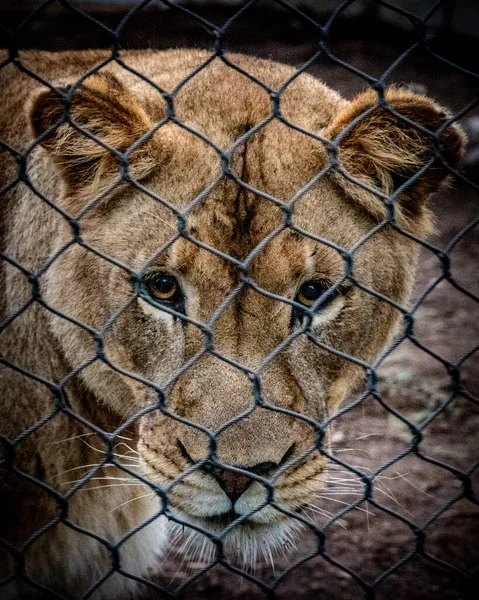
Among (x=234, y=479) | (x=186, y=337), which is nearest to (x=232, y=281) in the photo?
(x=186, y=337)

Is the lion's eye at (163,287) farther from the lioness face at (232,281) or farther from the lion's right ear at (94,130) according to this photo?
the lion's right ear at (94,130)

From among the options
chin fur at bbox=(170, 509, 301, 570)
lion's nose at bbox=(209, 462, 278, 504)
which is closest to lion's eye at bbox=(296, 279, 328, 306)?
lion's nose at bbox=(209, 462, 278, 504)

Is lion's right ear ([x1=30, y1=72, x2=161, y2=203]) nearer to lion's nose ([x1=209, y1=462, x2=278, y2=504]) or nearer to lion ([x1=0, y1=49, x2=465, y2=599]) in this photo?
lion ([x1=0, y1=49, x2=465, y2=599])

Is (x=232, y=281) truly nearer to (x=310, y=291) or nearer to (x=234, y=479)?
(x=310, y=291)

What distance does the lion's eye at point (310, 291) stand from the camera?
2477 millimetres

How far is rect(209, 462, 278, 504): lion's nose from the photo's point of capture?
215 cm

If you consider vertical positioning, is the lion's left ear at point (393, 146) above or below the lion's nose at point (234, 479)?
above

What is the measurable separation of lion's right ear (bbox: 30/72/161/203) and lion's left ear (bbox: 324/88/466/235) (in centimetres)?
63

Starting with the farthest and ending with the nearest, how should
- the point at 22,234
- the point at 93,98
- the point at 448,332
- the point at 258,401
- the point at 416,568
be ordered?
the point at 448,332
the point at 416,568
the point at 22,234
the point at 93,98
the point at 258,401

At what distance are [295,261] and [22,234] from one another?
1084 mm

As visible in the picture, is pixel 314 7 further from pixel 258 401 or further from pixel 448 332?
pixel 258 401

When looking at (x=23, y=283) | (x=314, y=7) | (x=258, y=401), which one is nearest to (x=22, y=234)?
(x=23, y=283)

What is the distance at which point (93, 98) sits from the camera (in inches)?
87.5


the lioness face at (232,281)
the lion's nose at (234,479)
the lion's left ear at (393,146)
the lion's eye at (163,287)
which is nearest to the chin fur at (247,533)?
the lioness face at (232,281)
